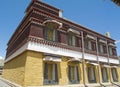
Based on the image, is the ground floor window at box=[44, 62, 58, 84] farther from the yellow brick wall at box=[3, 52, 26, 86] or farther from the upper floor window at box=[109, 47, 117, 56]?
the upper floor window at box=[109, 47, 117, 56]

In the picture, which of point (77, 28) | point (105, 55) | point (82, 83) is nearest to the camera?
point (82, 83)

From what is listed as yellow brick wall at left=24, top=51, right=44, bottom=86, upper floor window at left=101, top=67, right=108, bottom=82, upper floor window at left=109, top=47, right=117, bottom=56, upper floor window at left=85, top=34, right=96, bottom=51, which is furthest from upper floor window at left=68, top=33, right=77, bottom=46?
upper floor window at left=109, top=47, right=117, bottom=56

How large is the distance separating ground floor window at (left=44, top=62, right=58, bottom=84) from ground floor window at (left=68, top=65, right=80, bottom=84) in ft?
6.59

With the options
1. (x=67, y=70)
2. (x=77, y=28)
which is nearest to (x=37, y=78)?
(x=67, y=70)

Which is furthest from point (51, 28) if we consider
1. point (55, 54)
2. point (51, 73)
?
point (51, 73)

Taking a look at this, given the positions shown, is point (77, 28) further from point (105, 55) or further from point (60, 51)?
point (105, 55)

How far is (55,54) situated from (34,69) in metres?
2.84

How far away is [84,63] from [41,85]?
6753 millimetres

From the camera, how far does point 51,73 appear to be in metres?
12.6

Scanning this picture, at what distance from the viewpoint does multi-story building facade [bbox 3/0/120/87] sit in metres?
11.3

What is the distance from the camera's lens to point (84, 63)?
15727 mm

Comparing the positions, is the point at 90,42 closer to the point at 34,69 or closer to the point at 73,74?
the point at 73,74

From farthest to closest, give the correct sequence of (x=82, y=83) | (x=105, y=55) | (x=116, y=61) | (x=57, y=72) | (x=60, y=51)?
1. (x=116, y=61)
2. (x=105, y=55)
3. (x=82, y=83)
4. (x=60, y=51)
5. (x=57, y=72)

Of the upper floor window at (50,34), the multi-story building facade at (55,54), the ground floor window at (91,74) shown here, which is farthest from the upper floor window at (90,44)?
the upper floor window at (50,34)
